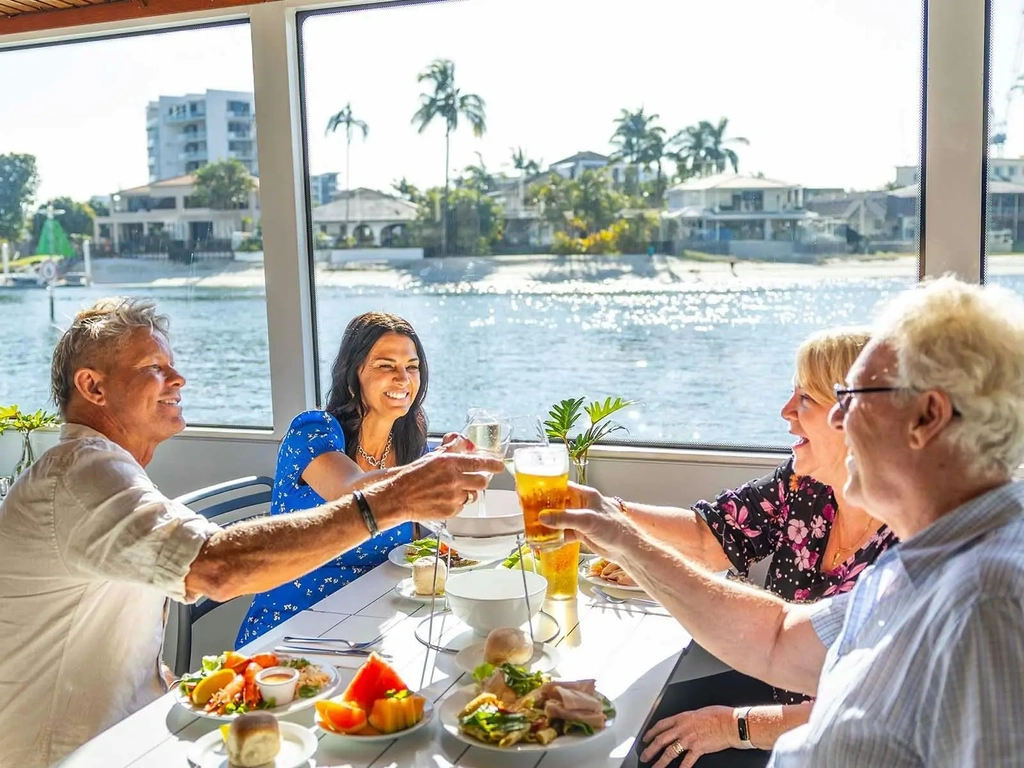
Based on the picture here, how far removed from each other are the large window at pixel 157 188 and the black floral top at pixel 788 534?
205 centimetres

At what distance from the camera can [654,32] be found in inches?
130

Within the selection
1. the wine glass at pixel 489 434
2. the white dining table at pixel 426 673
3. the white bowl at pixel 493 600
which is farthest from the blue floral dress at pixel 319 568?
the wine glass at pixel 489 434

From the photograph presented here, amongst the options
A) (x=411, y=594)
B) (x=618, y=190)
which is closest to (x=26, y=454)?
(x=411, y=594)

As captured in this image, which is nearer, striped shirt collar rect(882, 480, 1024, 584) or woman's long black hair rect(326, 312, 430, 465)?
striped shirt collar rect(882, 480, 1024, 584)

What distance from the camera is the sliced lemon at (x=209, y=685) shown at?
64.1 inches

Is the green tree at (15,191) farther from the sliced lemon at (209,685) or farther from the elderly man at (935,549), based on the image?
the elderly man at (935,549)

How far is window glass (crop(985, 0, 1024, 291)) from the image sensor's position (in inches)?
115

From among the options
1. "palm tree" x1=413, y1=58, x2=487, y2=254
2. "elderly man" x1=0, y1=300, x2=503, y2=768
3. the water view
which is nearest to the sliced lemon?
"elderly man" x1=0, y1=300, x2=503, y2=768

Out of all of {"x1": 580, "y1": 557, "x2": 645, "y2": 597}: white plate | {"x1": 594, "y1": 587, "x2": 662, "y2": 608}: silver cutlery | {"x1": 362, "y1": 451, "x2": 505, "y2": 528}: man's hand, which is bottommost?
{"x1": 594, "y1": 587, "x2": 662, "y2": 608}: silver cutlery

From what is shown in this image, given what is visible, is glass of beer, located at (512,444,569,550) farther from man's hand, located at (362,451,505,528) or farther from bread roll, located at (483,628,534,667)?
bread roll, located at (483,628,534,667)

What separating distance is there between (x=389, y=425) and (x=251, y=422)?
1.11 m

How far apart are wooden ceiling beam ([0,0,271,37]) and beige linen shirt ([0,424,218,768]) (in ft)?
7.41

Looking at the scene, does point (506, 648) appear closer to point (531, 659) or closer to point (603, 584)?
point (531, 659)

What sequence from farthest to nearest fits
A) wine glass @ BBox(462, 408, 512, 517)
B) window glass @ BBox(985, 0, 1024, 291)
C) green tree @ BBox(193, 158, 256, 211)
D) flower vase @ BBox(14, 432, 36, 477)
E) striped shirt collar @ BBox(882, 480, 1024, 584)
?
flower vase @ BBox(14, 432, 36, 477), green tree @ BBox(193, 158, 256, 211), window glass @ BBox(985, 0, 1024, 291), wine glass @ BBox(462, 408, 512, 517), striped shirt collar @ BBox(882, 480, 1024, 584)
